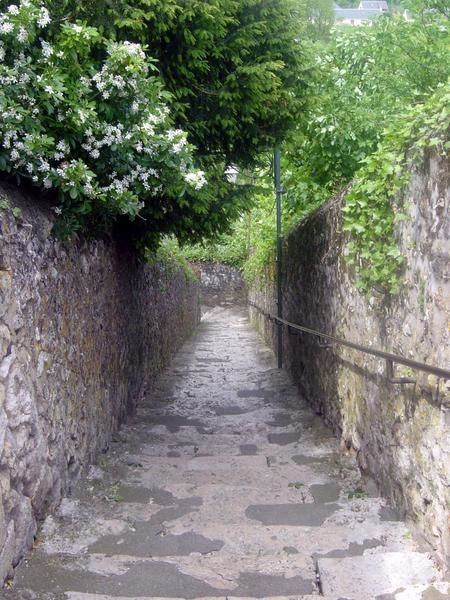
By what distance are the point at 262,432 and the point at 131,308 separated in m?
2.00

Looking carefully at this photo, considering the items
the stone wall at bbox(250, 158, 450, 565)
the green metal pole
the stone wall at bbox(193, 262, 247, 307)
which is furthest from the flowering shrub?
the stone wall at bbox(193, 262, 247, 307)

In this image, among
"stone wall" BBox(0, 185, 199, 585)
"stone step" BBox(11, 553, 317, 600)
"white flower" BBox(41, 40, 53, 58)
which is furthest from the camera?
"white flower" BBox(41, 40, 53, 58)

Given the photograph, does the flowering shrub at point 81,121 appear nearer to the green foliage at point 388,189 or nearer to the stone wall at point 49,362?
the stone wall at point 49,362

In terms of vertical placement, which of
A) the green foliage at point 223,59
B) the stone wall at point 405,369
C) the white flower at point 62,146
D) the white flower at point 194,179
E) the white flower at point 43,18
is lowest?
the stone wall at point 405,369

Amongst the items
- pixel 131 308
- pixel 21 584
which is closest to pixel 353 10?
pixel 131 308

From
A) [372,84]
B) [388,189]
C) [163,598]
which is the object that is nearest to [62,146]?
[388,189]

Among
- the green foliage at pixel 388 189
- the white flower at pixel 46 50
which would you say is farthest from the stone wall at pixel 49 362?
the green foliage at pixel 388 189

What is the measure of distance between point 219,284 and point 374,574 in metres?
26.5

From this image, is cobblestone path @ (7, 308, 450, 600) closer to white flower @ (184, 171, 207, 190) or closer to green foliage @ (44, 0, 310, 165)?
white flower @ (184, 171, 207, 190)

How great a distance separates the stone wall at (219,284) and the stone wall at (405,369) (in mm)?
23181

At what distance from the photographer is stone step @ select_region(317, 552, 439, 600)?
273 cm

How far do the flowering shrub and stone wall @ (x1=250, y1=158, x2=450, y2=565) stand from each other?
1.46 m

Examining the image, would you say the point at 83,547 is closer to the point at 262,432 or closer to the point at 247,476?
the point at 247,476

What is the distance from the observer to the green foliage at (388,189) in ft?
9.43
